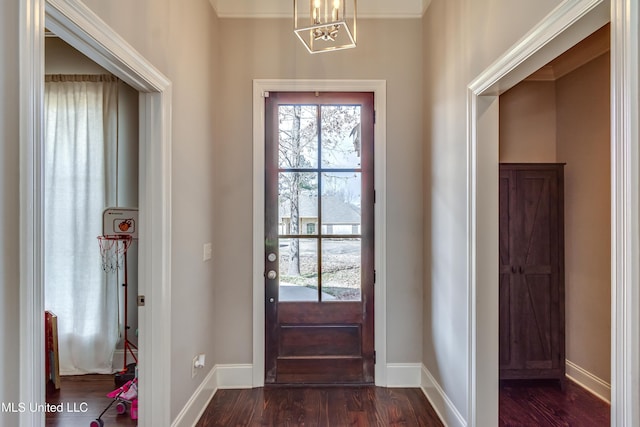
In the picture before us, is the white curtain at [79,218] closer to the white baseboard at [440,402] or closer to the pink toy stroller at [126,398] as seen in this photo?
the pink toy stroller at [126,398]

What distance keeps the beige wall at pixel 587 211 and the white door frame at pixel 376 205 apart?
5.42 feet

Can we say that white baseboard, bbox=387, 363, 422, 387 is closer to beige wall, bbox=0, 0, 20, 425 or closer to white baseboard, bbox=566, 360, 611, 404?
white baseboard, bbox=566, 360, 611, 404

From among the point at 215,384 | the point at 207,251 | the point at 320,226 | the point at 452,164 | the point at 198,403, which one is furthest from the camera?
the point at 320,226

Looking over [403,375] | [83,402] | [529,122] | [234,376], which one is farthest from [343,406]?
[529,122]

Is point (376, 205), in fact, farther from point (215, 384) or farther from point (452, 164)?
point (215, 384)

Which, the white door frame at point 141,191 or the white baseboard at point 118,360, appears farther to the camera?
the white baseboard at point 118,360

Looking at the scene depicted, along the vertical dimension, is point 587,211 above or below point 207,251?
above

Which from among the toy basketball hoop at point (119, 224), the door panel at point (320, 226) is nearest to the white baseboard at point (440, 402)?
the door panel at point (320, 226)

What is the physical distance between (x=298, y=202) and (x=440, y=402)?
181 centimetres

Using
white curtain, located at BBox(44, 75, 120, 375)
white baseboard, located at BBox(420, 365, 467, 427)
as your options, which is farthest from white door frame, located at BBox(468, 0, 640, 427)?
white curtain, located at BBox(44, 75, 120, 375)

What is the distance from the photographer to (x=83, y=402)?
8.08 ft

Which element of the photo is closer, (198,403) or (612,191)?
(612,191)

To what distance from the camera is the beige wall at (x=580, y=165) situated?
2594 millimetres

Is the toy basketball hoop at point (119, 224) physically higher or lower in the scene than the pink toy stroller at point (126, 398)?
higher
